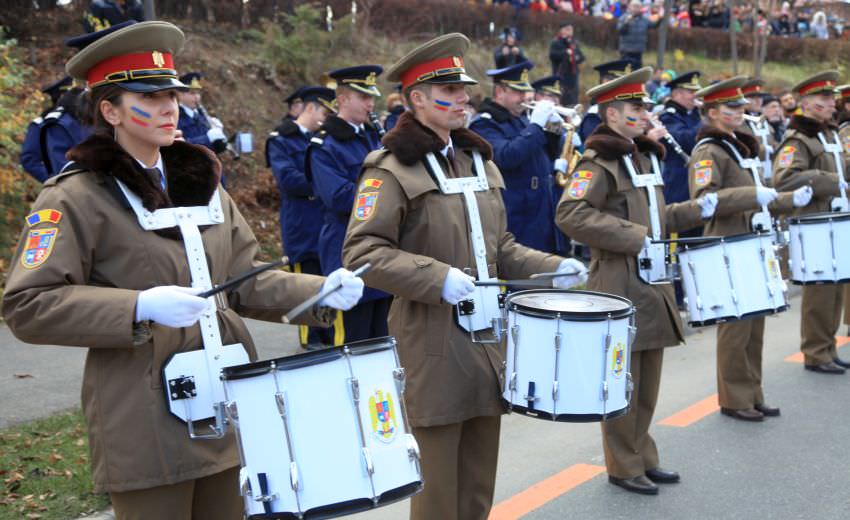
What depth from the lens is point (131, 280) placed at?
9.56 ft

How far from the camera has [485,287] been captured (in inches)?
157

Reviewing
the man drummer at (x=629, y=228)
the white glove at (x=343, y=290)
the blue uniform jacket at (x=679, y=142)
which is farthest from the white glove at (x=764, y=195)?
the white glove at (x=343, y=290)

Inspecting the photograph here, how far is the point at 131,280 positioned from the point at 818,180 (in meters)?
6.42

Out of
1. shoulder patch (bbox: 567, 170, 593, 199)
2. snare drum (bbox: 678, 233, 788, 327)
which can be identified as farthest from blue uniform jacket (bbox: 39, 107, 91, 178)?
snare drum (bbox: 678, 233, 788, 327)

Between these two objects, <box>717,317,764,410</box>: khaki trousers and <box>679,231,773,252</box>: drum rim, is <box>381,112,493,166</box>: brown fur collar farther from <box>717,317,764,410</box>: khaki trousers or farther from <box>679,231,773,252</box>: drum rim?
<box>717,317,764,410</box>: khaki trousers

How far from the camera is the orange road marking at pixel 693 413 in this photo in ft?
21.7

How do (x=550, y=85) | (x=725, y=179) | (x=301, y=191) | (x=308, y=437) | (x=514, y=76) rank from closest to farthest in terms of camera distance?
(x=308, y=437), (x=725, y=179), (x=301, y=191), (x=514, y=76), (x=550, y=85)

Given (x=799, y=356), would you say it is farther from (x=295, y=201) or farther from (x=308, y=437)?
(x=308, y=437)

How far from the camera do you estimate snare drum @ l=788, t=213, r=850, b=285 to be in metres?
6.87

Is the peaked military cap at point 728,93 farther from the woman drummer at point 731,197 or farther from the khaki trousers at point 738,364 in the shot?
the khaki trousers at point 738,364

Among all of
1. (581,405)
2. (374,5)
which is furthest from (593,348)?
(374,5)

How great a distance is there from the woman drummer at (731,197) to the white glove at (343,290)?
12.6ft

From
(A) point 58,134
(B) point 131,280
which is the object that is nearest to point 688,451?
(B) point 131,280

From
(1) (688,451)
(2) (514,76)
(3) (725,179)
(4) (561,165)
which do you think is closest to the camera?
(1) (688,451)
